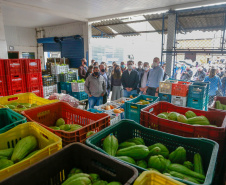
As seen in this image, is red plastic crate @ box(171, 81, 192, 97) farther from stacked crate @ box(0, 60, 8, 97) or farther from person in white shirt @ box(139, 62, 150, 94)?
stacked crate @ box(0, 60, 8, 97)

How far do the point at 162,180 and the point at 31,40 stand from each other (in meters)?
15.0

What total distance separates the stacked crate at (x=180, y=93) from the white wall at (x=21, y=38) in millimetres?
12383

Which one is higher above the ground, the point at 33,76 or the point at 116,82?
the point at 33,76

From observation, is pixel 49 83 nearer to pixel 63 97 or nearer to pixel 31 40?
pixel 63 97

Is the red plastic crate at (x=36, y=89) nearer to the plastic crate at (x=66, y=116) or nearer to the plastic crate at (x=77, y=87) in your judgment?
the plastic crate at (x=77, y=87)

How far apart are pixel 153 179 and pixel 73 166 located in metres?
0.62

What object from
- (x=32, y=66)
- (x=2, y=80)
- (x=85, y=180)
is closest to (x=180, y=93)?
(x=85, y=180)

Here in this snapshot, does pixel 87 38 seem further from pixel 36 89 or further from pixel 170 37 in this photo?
pixel 36 89

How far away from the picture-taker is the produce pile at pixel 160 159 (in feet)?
4.27

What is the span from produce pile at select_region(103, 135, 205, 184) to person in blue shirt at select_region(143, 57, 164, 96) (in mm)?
4385

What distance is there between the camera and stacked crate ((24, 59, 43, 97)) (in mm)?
5340

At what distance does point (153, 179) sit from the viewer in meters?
0.92

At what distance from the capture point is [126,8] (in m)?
7.13

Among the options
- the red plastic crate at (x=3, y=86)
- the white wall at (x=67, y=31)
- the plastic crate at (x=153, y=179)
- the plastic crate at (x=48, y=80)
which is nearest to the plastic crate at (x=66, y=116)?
the plastic crate at (x=153, y=179)
